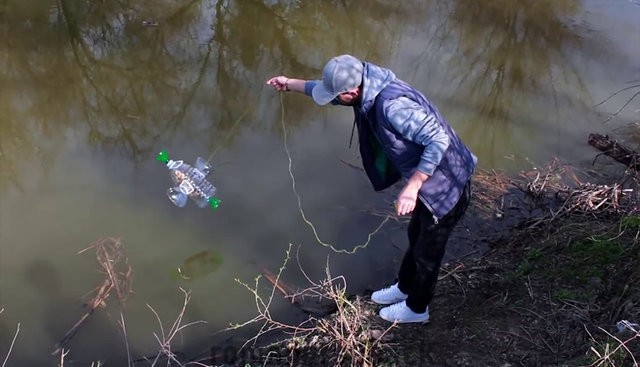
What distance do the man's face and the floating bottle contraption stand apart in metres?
2.16

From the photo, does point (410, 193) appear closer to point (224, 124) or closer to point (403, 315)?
point (403, 315)

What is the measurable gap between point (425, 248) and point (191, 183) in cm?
242

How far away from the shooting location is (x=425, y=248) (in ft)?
9.75

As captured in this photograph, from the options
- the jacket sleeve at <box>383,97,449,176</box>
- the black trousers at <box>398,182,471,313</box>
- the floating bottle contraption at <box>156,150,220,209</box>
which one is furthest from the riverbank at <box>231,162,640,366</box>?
the floating bottle contraption at <box>156,150,220,209</box>

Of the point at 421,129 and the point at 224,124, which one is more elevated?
the point at 421,129

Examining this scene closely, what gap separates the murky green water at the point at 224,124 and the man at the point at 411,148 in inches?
49.8

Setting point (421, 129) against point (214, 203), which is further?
point (214, 203)

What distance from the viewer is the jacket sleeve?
2486mm

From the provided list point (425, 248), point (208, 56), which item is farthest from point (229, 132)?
point (425, 248)

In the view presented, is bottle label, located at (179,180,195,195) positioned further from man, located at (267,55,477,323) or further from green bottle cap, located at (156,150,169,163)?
man, located at (267,55,477,323)

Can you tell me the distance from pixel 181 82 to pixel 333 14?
2305 mm

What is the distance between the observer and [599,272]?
3.46m

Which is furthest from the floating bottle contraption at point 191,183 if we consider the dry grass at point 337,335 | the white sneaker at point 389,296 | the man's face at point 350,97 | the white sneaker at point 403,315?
the man's face at point 350,97

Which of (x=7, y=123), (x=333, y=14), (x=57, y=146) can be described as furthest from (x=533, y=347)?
(x=333, y=14)
